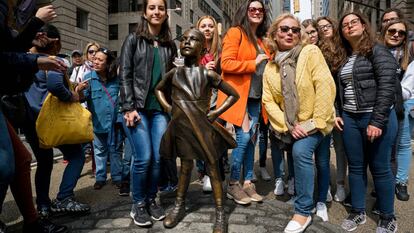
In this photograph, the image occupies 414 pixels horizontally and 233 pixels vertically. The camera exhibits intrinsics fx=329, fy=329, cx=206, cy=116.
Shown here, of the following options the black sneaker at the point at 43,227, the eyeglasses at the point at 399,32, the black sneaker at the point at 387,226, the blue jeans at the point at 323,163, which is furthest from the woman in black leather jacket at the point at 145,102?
the eyeglasses at the point at 399,32

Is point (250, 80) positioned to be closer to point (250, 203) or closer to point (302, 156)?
point (302, 156)

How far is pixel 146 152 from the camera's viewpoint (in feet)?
Answer: 10.3

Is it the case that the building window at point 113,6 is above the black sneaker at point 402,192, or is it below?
above

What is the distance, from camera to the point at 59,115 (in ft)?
Answer: 11.6

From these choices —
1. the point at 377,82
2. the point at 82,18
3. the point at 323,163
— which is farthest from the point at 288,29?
the point at 82,18

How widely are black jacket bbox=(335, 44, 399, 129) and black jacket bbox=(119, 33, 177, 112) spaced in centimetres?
205

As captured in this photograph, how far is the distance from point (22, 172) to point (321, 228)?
272 cm

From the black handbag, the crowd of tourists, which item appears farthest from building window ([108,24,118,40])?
the black handbag

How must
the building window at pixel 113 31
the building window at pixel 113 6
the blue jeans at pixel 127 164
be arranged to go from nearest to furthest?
the blue jeans at pixel 127 164
the building window at pixel 113 6
the building window at pixel 113 31

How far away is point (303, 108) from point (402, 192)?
6.79 ft

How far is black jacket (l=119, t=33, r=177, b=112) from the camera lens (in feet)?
10.5

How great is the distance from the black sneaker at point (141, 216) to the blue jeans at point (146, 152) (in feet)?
0.20

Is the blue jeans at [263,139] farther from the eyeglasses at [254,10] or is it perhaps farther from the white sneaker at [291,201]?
the eyeglasses at [254,10]

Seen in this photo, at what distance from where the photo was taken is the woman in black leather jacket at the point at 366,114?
3041mm
